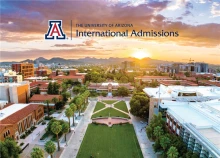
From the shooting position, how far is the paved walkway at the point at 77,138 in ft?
52.0

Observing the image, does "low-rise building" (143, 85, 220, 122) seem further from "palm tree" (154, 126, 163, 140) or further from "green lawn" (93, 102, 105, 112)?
"green lawn" (93, 102, 105, 112)

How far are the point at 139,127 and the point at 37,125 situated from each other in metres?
12.5

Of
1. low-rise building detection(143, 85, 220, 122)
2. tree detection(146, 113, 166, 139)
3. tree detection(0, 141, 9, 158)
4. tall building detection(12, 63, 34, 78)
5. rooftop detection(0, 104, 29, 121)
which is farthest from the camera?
tall building detection(12, 63, 34, 78)

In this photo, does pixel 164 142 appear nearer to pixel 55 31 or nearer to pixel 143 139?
pixel 143 139

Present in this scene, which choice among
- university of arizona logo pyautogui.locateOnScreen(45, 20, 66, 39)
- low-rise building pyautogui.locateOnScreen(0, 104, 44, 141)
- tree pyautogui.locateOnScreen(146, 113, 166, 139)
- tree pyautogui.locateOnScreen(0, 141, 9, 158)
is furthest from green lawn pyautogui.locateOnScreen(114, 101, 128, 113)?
tree pyautogui.locateOnScreen(0, 141, 9, 158)

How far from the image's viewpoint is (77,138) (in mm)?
18734

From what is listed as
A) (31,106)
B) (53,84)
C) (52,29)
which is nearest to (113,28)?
(52,29)

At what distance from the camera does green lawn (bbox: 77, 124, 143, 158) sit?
15789 millimetres

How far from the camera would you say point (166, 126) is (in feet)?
60.2

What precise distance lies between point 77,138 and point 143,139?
683 centimetres

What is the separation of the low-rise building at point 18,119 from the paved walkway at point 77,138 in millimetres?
5488

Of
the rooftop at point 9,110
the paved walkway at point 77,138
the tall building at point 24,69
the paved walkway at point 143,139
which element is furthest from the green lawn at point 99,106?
the tall building at point 24,69

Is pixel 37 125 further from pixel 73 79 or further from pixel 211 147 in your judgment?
pixel 73 79

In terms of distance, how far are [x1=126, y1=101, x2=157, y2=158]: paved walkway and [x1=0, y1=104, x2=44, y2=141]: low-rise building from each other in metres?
12.4
